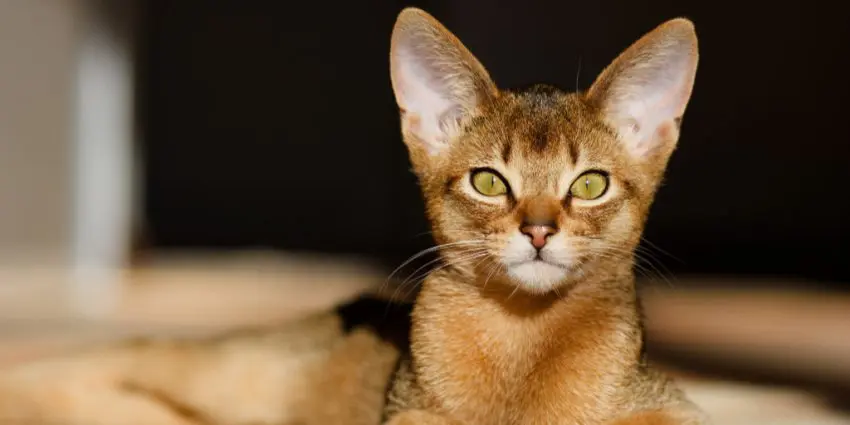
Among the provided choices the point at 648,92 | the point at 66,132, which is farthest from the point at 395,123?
the point at 648,92

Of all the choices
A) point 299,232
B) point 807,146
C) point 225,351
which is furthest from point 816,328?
point 299,232

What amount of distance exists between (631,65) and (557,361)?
1.51 ft

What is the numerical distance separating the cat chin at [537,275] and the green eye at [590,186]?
12cm

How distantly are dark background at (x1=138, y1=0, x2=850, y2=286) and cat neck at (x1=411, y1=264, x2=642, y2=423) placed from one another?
246 cm

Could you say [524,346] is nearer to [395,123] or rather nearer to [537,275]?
[537,275]

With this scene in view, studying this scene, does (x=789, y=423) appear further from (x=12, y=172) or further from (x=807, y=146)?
(x=12, y=172)

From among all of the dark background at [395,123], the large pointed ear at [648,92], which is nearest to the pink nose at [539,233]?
the large pointed ear at [648,92]

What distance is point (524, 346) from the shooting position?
143 cm

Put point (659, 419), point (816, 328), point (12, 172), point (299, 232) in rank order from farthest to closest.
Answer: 1. point (299, 232)
2. point (12, 172)
3. point (816, 328)
4. point (659, 419)

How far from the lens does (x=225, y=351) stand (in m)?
2.17

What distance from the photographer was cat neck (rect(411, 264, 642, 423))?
140 centimetres

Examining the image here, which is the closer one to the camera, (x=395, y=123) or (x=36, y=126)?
(x=36, y=126)

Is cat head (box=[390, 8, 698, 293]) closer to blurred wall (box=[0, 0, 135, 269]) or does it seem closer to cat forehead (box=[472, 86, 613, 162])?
cat forehead (box=[472, 86, 613, 162])

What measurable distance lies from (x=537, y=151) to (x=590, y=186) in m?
0.09
